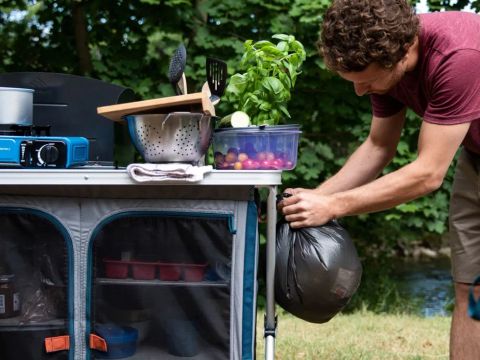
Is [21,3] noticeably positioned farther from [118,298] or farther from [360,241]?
[118,298]

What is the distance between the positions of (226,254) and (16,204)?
651 mm

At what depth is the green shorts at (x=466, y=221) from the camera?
264 centimetres

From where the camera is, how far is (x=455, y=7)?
5.45 metres

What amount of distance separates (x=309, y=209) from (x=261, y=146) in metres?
0.24

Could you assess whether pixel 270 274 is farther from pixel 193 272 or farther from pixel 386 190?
pixel 386 190

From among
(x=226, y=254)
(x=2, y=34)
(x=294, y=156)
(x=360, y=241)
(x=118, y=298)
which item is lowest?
(x=360, y=241)

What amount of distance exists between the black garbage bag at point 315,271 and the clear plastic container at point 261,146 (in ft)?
0.74

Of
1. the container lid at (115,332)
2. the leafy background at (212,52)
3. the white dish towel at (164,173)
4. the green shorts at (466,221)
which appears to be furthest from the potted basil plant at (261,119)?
the leafy background at (212,52)

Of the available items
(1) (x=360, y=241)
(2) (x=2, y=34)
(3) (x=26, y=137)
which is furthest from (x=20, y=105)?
(1) (x=360, y=241)

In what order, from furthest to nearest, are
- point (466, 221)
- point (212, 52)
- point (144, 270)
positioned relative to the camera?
point (212, 52) → point (466, 221) → point (144, 270)

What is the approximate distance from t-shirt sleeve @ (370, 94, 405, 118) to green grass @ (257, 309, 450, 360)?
122 cm

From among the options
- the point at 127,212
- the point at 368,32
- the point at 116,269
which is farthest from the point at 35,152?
the point at 368,32

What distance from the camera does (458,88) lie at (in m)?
2.23

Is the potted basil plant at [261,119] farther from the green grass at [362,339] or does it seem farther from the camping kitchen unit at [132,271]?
the green grass at [362,339]
